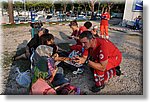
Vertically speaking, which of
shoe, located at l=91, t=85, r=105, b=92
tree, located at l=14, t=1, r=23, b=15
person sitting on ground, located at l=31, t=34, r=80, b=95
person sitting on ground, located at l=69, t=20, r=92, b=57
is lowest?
shoe, located at l=91, t=85, r=105, b=92

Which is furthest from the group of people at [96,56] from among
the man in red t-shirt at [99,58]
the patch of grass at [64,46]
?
the patch of grass at [64,46]

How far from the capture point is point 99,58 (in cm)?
188

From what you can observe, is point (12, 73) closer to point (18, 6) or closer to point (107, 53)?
point (18, 6)

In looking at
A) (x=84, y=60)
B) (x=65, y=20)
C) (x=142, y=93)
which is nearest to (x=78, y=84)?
(x=84, y=60)

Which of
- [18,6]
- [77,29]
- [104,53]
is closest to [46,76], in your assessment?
[104,53]

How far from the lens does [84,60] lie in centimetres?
202

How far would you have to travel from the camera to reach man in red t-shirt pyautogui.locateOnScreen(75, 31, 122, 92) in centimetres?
184

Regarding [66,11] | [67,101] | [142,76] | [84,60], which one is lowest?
[67,101]

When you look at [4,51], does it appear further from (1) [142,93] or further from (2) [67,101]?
(1) [142,93]

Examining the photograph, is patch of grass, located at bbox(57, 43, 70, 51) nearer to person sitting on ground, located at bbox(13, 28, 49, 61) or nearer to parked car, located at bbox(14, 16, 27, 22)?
person sitting on ground, located at bbox(13, 28, 49, 61)

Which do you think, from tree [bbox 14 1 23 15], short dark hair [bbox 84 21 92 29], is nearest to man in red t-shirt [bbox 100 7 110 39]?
short dark hair [bbox 84 21 92 29]

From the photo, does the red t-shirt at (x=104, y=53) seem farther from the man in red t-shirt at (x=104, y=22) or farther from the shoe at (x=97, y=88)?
the man in red t-shirt at (x=104, y=22)

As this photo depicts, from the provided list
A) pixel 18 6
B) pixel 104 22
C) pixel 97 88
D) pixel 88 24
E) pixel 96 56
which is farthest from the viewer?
pixel 104 22

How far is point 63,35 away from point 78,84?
47.1 inches
